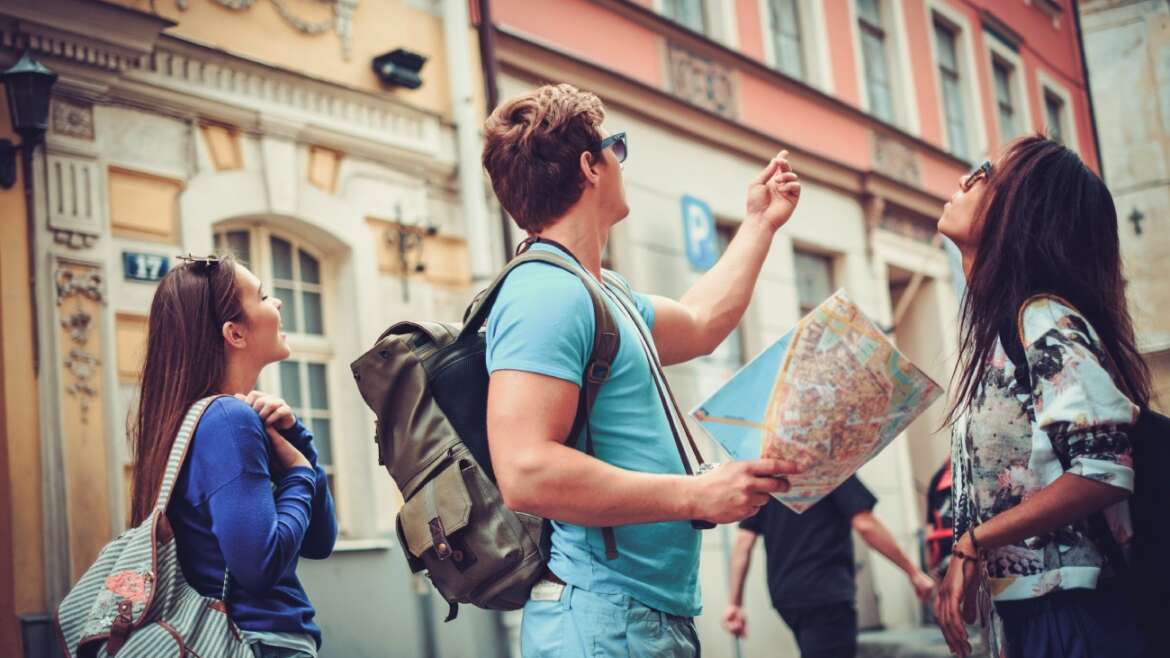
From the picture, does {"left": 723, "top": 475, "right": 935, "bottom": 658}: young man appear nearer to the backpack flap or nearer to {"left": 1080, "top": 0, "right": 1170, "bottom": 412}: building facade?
{"left": 1080, "top": 0, "right": 1170, "bottom": 412}: building facade

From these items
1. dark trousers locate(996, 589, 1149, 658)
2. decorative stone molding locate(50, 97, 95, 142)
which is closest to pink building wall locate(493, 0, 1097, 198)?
decorative stone molding locate(50, 97, 95, 142)


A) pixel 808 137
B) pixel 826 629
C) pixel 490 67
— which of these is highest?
pixel 808 137

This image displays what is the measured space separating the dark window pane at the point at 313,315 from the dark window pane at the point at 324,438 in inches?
21.5

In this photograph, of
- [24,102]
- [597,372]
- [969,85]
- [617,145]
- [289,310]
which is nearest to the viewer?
[597,372]

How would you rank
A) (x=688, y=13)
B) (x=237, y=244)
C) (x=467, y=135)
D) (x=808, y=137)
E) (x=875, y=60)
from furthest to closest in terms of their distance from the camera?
(x=875, y=60) < (x=808, y=137) < (x=688, y=13) < (x=467, y=135) < (x=237, y=244)

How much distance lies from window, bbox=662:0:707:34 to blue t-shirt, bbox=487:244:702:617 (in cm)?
952

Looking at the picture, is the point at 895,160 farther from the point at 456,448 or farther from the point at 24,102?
the point at 456,448

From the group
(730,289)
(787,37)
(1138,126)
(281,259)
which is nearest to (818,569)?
(1138,126)

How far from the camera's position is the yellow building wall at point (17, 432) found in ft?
20.0

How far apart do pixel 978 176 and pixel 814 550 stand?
3171 millimetres

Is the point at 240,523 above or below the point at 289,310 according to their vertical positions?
below

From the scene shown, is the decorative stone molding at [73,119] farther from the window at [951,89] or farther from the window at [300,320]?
the window at [951,89]

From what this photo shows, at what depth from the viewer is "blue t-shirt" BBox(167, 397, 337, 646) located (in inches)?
110

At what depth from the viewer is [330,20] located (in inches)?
Result: 324
